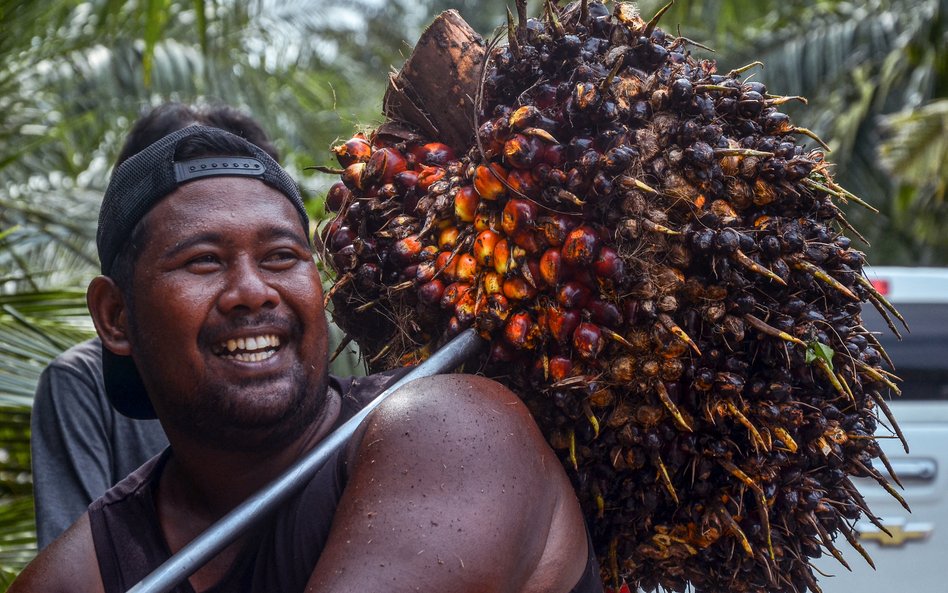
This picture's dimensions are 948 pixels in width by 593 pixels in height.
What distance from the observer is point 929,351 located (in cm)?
523

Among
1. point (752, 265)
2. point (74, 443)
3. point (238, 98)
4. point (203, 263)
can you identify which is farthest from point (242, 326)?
point (238, 98)

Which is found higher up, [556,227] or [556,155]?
[556,155]

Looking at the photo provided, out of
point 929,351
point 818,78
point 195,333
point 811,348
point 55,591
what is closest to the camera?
point 811,348

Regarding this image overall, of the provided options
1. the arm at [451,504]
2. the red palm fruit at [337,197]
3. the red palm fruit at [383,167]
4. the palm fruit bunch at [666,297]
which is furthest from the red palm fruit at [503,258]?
the red palm fruit at [337,197]

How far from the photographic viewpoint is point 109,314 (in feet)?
6.48

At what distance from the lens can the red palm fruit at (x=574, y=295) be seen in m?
1.62

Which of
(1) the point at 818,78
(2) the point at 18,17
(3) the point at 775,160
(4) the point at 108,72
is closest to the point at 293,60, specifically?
(4) the point at 108,72

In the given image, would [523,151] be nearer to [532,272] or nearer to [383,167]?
[532,272]

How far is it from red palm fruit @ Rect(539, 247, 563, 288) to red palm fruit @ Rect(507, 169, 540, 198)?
0.10 metres

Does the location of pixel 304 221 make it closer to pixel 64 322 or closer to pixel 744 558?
pixel 744 558

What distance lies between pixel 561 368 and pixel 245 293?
0.55 m

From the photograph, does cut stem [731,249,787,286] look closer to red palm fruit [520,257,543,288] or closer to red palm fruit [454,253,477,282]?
red palm fruit [520,257,543,288]

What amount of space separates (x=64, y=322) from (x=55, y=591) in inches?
67.7

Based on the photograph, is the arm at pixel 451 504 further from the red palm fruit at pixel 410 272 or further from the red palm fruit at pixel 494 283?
the red palm fruit at pixel 410 272
